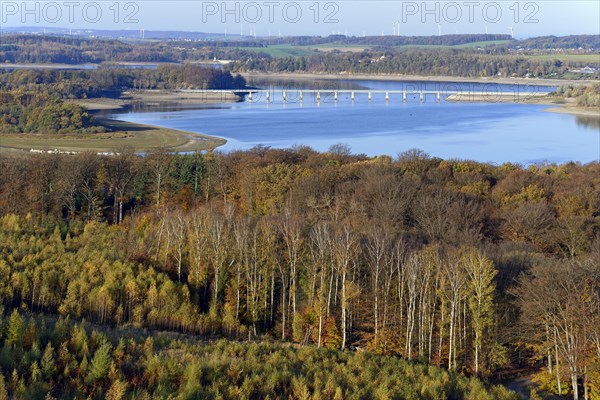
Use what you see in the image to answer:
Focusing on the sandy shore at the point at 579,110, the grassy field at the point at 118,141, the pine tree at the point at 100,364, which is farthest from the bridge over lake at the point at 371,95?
Result: the pine tree at the point at 100,364

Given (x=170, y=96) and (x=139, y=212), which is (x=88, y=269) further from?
(x=170, y=96)

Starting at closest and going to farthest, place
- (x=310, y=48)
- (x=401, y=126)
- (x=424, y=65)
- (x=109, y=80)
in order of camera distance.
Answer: (x=401, y=126) < (x=109, y=80) < (x=424, y=65) < (x=310, y=48)

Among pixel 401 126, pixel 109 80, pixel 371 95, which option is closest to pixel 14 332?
pixel 401 126

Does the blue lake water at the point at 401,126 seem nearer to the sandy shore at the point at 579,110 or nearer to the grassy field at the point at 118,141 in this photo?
the sandy shore at the point at 579,110

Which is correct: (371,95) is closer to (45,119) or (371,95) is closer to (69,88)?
(69,88)

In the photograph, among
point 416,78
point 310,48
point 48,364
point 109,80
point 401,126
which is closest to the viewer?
point 48,364

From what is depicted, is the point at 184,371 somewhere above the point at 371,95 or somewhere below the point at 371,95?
below

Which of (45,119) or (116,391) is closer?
(116,391)
